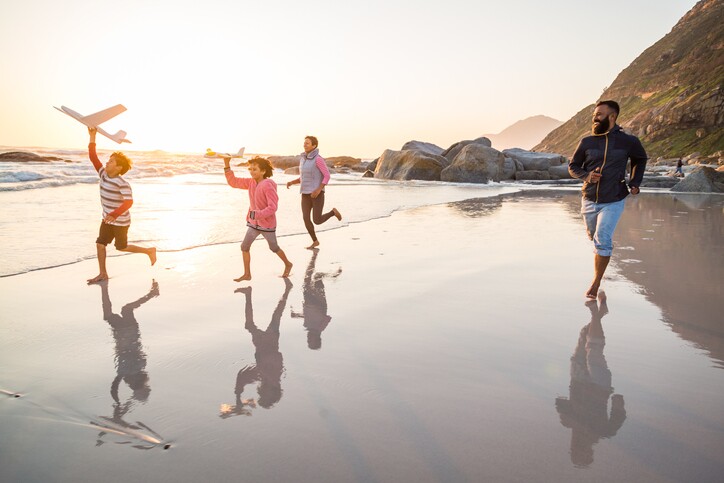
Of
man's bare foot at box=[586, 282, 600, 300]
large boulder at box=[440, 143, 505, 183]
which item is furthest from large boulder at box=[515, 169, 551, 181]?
man's bare foot at box=[586, 282, 600, 300]

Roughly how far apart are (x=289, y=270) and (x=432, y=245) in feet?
9.53

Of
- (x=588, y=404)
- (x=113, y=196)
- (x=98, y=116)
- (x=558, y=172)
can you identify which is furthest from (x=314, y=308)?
(x=558, y=172)

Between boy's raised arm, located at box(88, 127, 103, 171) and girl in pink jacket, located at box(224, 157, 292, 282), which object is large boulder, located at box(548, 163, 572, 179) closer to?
girl in pink jacket, located at box(224, 157, 292, 282)

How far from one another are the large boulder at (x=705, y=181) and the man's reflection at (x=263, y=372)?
23347mm

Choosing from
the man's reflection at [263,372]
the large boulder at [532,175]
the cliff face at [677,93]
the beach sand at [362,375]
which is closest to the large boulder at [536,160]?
the large boulder at [532,175]

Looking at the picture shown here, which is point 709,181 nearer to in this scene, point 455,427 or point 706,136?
point 455,427

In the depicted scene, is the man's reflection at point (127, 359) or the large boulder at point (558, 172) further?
the large boulder at point (558, 172)

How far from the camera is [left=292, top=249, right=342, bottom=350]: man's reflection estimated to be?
145 inches

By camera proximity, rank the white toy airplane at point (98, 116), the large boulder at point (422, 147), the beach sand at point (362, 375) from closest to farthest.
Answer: the beach sand at point (362, 375) → the white toy airplane at point (98, 116) → the large boulder at point (422, 147)

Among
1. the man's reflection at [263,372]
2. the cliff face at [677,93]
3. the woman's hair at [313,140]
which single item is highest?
the cliff face at [677,93]

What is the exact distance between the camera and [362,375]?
2.92 meters

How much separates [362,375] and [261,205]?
377 cm

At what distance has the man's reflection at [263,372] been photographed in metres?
2.53

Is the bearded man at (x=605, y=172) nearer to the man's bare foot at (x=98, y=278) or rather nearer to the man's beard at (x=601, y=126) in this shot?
the man's beard at (x=601, y=126)
